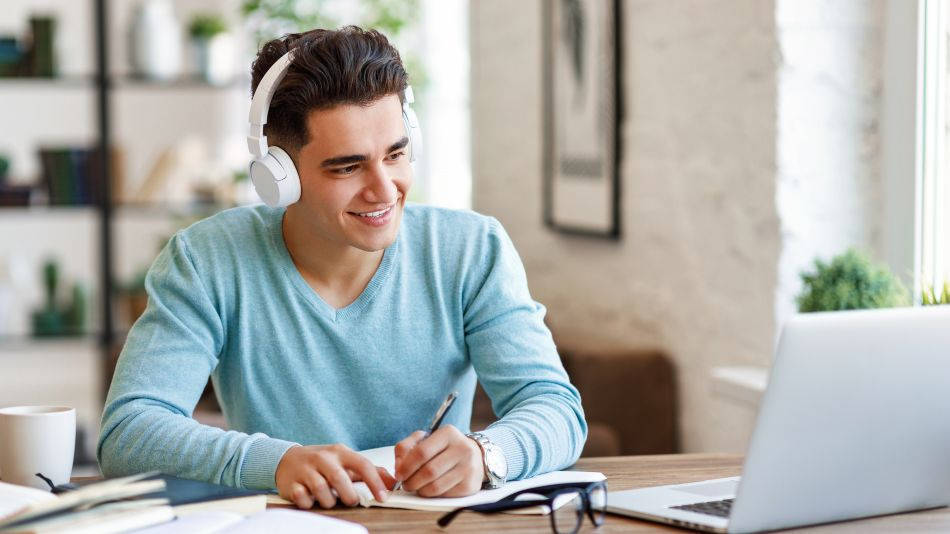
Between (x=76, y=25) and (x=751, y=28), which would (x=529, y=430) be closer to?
(x=751, y=28)


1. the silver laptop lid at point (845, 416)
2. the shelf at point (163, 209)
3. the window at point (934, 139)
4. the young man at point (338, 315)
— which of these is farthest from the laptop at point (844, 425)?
the shelf at point (163, 209)

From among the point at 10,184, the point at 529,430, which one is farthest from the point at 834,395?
the point at 10,184

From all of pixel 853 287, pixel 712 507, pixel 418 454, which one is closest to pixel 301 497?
pixel 418 454

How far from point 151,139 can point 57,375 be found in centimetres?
123

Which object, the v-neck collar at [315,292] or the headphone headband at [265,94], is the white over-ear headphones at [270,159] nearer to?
the headphone headband at [265,94]

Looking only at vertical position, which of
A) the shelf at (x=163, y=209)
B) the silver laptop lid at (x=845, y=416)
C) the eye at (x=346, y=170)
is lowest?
the silver laptop lid at (x=845, y=416)

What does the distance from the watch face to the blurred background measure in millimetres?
917

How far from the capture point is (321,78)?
176 centimetres

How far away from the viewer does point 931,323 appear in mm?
1305

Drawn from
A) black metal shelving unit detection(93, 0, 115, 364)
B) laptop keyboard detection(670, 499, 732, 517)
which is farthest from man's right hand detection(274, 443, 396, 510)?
black metal shelving unit detection(93, 0, 115, 364)

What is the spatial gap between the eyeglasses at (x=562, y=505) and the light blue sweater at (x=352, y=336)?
0.27m

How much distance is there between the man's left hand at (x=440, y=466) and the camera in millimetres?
1466

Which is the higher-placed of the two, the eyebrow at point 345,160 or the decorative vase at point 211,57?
the decorative vase at point 211,57

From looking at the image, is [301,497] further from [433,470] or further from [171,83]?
[171,83]
